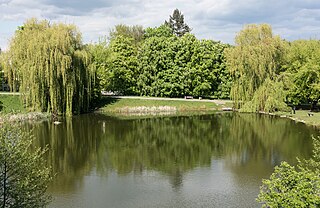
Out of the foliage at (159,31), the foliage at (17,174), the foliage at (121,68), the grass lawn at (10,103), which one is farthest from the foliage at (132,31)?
the foliage at (17,174)

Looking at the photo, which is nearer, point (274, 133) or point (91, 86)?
point (274, 133)

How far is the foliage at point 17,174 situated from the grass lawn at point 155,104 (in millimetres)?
34847

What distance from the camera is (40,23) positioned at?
1617 inches

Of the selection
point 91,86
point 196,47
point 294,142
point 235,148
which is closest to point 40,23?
point 91,86

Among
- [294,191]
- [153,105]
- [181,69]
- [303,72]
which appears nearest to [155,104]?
[153,105]

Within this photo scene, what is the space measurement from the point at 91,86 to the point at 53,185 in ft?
90.1

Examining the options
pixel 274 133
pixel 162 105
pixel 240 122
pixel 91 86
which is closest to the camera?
pixel 274 133

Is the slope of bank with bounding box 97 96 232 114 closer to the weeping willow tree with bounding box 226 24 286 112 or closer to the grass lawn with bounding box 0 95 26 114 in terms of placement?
the weeping willow tree with bounding box 226 24 286 112

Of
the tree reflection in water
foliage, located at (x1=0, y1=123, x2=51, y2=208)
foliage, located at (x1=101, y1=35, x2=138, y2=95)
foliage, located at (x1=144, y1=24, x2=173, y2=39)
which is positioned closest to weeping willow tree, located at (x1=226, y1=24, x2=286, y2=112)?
the tree reflection in water

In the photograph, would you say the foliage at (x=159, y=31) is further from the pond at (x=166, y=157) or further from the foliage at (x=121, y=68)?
the pond at (x=166, y=157)

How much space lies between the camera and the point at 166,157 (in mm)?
23859

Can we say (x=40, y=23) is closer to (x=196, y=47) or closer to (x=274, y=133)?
(x=196, y=47)

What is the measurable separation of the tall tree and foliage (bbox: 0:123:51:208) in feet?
250

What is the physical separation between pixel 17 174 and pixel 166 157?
13000mm
